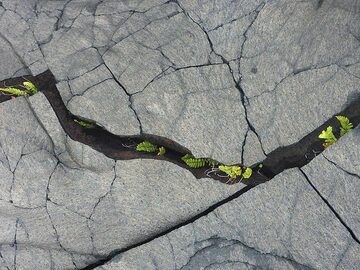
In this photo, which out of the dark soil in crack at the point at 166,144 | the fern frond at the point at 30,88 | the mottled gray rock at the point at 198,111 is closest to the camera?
the dark soil in crack at the point at 166,144

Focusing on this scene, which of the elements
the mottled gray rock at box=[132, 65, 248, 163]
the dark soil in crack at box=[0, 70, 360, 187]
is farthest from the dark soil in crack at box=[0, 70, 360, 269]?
the mottled gray rock at box=[132, 65, 248, 163]

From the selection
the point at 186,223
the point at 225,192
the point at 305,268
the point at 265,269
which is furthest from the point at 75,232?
the point at 305,268

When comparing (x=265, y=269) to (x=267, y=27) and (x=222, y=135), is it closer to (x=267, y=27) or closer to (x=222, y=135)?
(x=222, y=135)

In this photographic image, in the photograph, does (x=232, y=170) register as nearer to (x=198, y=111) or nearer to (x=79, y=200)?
(x=198, y=111)

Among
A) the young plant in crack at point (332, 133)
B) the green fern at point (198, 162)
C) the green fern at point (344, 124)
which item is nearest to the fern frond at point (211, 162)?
the green fern at point (198, 162)

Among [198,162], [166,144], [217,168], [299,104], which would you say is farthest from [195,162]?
[299,104]

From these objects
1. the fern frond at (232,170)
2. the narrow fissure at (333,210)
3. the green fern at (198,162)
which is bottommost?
the narrow fissure at (333,210)

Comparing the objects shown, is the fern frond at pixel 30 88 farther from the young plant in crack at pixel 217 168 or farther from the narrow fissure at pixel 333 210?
the narrow fissure at pixel 333 210
